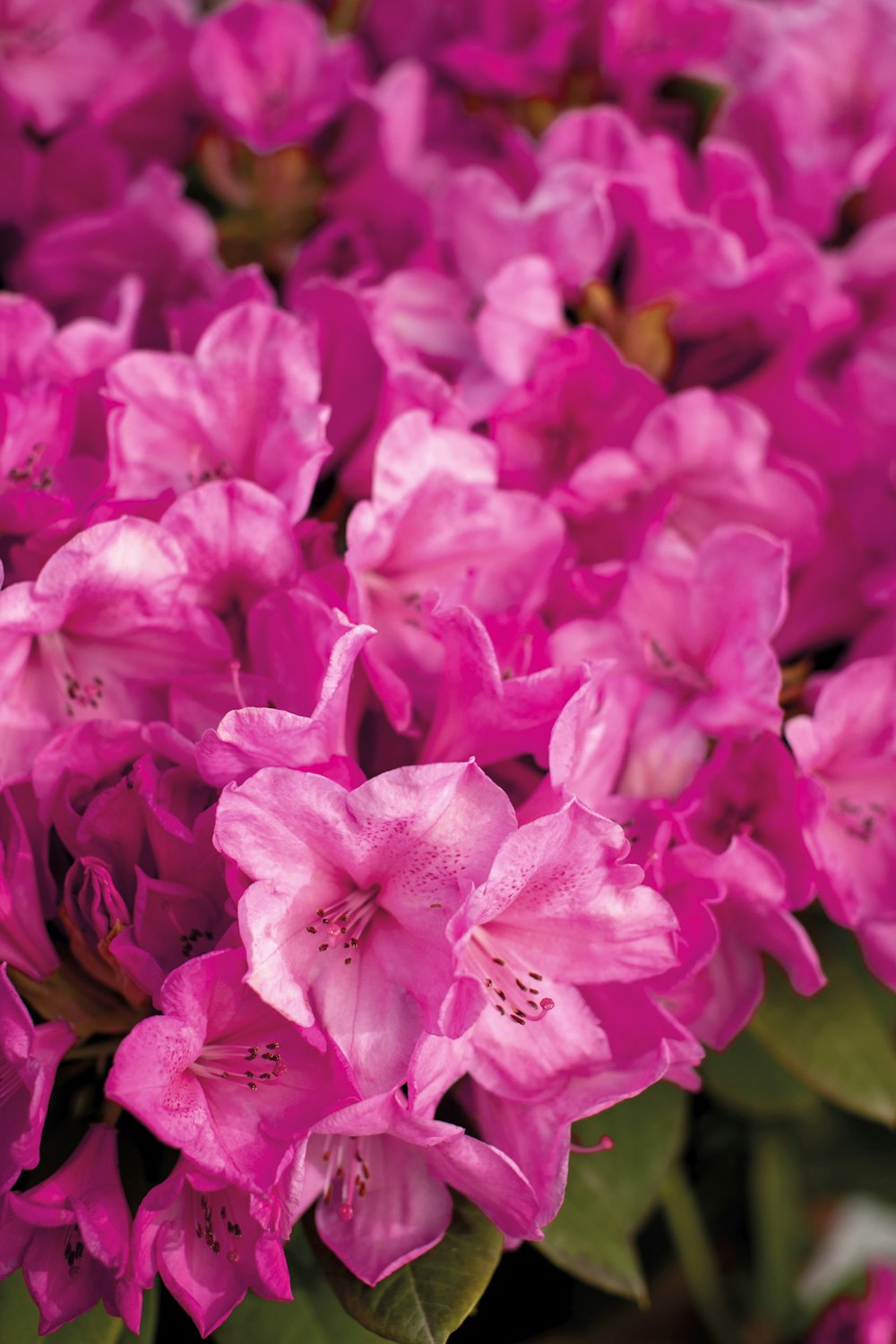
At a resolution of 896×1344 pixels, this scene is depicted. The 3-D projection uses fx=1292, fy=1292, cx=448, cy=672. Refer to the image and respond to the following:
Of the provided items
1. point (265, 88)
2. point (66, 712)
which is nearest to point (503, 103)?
point (265, 88)

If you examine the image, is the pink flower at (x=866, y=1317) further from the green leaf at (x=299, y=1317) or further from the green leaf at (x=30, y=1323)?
the green leaf at (x=30, y=1323)

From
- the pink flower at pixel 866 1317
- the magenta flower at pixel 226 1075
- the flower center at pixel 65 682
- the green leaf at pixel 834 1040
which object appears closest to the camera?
the magenta flower at pixel 226 1075

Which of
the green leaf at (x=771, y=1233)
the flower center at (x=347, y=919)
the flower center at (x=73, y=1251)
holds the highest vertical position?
the flower center at (x=347, y=919)

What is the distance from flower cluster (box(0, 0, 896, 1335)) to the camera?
540 millimetres

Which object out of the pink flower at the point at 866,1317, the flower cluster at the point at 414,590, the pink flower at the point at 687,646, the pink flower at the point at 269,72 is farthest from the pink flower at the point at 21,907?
the pink flower at the point at 866,1317

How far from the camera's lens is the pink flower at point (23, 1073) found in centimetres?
51

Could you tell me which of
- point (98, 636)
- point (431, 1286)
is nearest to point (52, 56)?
point (98, 636)

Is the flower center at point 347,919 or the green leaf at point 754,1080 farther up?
the flower center at point 347,919

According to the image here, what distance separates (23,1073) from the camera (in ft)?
1.69

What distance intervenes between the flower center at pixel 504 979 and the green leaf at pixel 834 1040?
0.24 metres

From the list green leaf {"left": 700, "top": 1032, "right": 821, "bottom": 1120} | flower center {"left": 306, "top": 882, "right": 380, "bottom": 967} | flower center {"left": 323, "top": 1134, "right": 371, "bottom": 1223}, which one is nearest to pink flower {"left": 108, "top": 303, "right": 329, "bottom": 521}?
flower center {"left": 306, "top": 882, "right": 380, "bottom": 967}

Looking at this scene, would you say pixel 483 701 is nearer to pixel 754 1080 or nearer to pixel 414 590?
pixel 414 590

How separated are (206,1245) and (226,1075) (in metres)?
0.07

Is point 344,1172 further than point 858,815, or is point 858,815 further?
point 858,815
